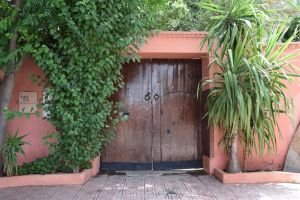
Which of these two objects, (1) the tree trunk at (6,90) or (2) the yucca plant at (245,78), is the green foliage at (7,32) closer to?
(1) the tree trunk at (6,90)

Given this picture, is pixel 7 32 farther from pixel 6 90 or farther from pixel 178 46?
pixel 178 46

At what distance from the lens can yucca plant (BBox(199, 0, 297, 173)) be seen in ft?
17.6

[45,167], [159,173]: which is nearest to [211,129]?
[159,173]

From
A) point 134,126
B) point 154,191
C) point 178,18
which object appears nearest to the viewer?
point 154,191

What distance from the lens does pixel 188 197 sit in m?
4.93

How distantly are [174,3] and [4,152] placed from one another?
16.0ft

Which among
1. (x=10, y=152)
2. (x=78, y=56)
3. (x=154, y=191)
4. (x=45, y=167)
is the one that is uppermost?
(x=78, y=56)

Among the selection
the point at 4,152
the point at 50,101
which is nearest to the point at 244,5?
the point at 50,101

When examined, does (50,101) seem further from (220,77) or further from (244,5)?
(244,5)

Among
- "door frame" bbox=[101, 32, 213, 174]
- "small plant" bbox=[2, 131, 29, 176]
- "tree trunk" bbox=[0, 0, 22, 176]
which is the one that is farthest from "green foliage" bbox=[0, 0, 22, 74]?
"door frame" bbox=[101, 32, 213, 174]

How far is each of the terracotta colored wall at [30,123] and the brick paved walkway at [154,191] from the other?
1.10 metres

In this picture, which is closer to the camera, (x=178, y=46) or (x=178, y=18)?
(x=178, y=46)

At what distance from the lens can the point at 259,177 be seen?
5723 mm

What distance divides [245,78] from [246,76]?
0.14 feet
